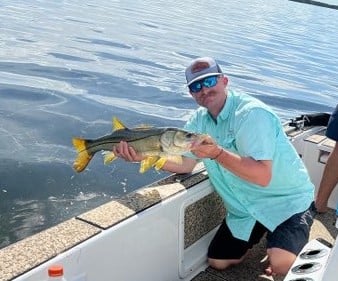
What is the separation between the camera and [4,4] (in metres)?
26.0

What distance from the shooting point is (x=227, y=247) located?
12.7ft

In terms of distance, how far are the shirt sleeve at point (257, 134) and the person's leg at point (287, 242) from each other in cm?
61

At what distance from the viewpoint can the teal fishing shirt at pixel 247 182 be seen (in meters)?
3.33

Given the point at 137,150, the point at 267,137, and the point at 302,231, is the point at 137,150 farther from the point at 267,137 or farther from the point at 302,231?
the point at 302,231

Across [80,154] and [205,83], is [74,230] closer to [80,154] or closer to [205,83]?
[80,154]

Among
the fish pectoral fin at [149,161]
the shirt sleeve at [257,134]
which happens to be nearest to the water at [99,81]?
the fish pectoral fin at [149,161]

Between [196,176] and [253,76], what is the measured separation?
14.3m

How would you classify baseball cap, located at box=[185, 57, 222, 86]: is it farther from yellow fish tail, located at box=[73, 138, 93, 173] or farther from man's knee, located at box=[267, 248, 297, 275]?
man's knee, located at box=[267, 248, 297, 275]

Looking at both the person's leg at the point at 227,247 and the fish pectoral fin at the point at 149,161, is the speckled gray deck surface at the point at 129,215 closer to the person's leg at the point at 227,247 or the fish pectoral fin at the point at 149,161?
the person's leg at the point at 227,247

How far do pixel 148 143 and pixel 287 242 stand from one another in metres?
1.21

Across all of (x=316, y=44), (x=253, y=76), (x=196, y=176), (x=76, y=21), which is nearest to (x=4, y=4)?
(x=76, y=21)

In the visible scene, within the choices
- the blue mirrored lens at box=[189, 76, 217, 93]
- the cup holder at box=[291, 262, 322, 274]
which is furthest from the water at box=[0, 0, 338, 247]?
the cup holder at box=[291, 262, 322, 274]

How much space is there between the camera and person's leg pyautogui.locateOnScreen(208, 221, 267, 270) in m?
3.87

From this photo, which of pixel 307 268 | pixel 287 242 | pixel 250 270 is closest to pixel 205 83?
pixel 287 242
